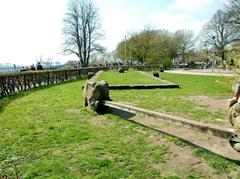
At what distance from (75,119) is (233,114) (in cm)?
410

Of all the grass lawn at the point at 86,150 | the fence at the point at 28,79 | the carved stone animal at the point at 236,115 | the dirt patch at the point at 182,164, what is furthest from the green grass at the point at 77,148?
the fence at the point at 28,79

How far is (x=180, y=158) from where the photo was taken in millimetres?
4375

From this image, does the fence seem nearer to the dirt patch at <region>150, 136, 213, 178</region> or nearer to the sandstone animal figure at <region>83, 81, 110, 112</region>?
the sandstone animal figure at <region>83, 81, 110, 112</region>

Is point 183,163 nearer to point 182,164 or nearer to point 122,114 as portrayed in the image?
point 182,164

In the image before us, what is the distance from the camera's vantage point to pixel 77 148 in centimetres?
495

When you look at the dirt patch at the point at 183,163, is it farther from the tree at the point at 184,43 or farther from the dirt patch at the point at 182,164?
the tree at the point at 184,43

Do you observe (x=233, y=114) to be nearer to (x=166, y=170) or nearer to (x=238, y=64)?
(x=238, y=64)

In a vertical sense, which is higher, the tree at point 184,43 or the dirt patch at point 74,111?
the tree at point 184,43

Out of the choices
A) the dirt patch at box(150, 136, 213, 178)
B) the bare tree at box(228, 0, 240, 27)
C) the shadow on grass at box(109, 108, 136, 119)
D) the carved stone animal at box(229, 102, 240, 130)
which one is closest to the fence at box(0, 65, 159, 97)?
the shadow on grass at box(109, 108, 136, 119)

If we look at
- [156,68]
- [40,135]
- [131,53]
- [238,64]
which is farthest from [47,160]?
[131,53]

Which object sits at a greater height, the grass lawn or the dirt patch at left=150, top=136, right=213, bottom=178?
the grass lawn

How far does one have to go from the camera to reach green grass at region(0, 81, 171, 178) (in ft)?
12.9

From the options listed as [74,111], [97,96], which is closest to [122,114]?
[97,96]

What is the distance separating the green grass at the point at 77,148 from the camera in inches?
155
